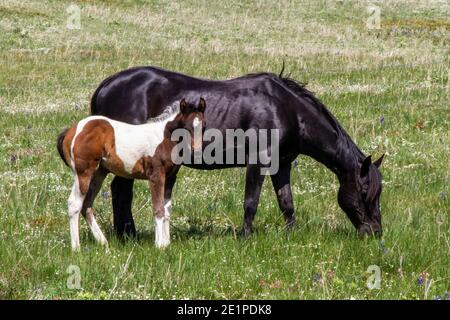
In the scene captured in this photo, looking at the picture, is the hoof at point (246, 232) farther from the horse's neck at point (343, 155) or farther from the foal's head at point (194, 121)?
the foal's head at point (194, 121)

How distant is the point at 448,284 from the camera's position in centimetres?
748

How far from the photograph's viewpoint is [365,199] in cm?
930

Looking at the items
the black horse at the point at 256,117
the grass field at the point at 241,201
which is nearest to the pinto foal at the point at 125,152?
the grass field at the point at 241,201

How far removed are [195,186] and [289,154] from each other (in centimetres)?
291

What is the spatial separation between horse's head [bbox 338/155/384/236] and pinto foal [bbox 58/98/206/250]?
2.41m

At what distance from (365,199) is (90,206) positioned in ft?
11.3

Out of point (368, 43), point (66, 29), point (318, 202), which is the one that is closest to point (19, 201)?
point (318, 202)

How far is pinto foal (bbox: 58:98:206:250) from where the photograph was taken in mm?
8172

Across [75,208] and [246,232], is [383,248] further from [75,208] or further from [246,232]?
[75,208]

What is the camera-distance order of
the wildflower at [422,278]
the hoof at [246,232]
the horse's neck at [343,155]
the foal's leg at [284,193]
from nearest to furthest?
the wildflower at [422,278] → the hoof at [246,232] → the horse's neck at [343,155] → the foal's leg at [284,193]

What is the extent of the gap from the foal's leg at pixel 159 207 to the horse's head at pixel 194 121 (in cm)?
55

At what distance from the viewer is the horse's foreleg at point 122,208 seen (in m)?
9.59

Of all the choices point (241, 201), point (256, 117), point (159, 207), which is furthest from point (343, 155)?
point (159, 207)

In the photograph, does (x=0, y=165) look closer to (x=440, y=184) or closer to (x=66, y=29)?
(x=440, y=184)
